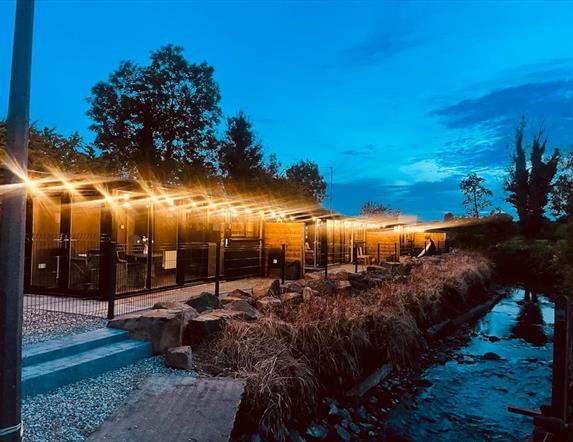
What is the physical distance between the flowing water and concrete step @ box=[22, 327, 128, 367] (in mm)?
4133

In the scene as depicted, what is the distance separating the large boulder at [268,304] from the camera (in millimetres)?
7526

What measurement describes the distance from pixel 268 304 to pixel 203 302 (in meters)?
1.15

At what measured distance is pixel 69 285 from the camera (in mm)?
9000

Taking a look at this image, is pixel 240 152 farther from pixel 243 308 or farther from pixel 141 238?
pixel 243 308

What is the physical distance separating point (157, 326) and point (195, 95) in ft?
79.5

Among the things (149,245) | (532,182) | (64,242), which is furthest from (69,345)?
(532,182)

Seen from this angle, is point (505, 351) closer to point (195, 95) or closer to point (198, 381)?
point (198, 381)

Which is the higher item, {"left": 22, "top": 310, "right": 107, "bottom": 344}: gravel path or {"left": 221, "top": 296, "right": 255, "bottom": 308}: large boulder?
{"left": 221, "top": 296, "right": 255, "bottom": 308}: large boulder

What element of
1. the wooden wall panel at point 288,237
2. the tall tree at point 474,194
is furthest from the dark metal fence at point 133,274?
the tall tree at point 474,194

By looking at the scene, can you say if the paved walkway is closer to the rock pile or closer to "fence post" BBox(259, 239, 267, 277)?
the rock pile

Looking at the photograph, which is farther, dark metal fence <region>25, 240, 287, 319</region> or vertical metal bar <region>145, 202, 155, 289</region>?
vertical metal bar <region>145, 202, 155, 289</region>

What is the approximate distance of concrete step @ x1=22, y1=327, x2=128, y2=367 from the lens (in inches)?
182

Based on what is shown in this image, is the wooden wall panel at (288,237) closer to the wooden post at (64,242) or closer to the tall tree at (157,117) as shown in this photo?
the wooden post at (64,242)

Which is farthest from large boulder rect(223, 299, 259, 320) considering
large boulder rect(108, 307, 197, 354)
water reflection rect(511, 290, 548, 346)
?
water reflection rect(511, 290, 548, 346)
